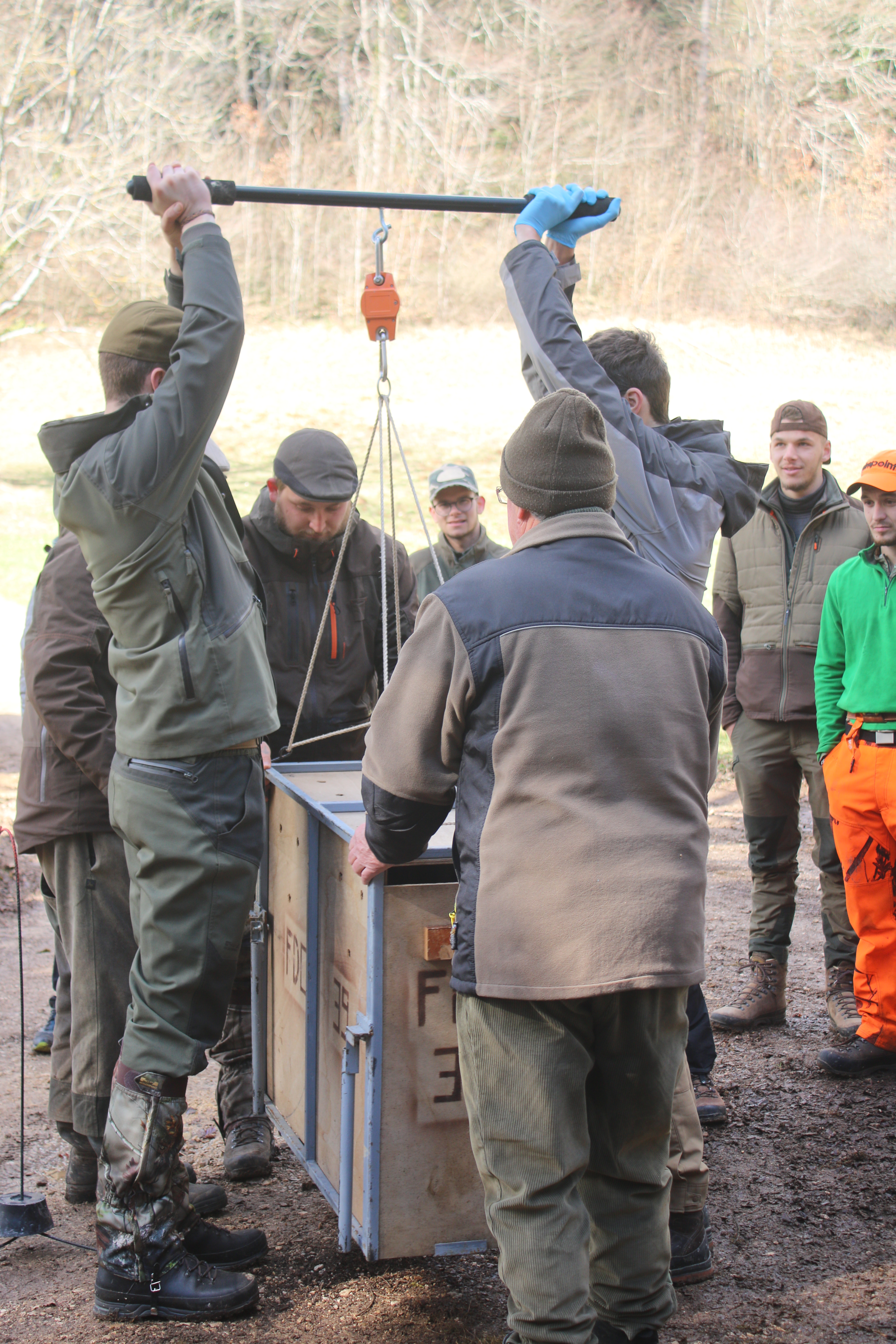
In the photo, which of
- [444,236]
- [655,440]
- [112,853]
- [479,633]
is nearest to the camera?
[479,633]

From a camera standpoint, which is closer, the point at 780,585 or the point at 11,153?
the point at 780,585

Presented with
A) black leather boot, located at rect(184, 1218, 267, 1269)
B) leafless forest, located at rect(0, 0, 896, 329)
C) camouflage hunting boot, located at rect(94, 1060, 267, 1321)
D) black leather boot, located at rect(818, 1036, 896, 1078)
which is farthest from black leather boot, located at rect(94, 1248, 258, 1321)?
leafless forest, located at rect(0, 0, 896, 329)

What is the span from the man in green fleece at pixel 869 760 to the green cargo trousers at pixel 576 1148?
1958 mm

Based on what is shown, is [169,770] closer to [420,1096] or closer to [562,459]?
[420,1096]

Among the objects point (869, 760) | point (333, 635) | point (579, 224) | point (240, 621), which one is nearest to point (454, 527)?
point (333, 635)

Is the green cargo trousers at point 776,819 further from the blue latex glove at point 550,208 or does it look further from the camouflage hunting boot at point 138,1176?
Result: the camouflage hunting boot at point 138,1176

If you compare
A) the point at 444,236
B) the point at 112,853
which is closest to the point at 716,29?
the point at 444,236

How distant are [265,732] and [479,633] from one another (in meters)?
0.86

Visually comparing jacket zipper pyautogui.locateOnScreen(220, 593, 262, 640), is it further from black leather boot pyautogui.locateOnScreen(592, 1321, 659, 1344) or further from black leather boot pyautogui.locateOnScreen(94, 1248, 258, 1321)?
black leather boot pyautogui.locateOnScreen(592, 1321, 659, 1344)

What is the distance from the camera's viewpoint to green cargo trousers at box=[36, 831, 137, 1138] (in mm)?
3002

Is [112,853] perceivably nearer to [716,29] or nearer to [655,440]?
[655,440]

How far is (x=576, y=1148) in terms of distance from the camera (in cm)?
193

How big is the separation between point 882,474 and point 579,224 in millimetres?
1406

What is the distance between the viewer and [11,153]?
58.2ft
